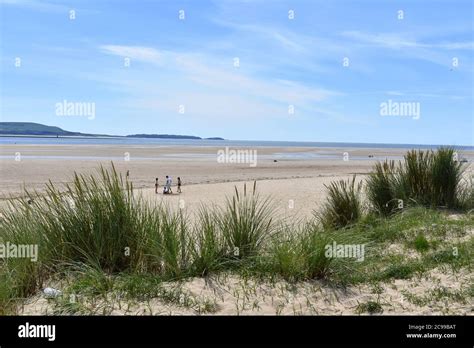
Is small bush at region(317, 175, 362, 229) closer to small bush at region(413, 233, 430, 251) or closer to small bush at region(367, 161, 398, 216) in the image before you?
small bush at region(367, 161, 398, 216)

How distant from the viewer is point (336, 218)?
8.24 m

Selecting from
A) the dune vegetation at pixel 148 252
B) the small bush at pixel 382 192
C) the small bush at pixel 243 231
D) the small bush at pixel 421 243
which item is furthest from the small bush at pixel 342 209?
the small bush at pixel 243 231

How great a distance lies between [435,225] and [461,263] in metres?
1.74

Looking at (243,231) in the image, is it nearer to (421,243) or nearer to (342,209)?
(421,243)

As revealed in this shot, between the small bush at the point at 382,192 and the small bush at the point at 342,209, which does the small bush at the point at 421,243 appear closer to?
the small bush at the point at 342,209

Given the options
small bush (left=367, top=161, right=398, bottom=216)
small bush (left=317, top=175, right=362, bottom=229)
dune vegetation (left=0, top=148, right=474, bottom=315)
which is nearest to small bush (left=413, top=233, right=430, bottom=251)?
dune vegetation (left=0, top=148, right=474, bottom=315)

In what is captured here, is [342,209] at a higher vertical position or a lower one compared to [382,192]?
lower

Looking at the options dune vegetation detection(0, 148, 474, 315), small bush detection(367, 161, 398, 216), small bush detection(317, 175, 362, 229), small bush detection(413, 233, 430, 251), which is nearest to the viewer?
dune vegetation detection(0, 148, 474, 315)

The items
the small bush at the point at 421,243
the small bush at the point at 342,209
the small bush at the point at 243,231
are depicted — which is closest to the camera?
the small bush at the point at 243,231

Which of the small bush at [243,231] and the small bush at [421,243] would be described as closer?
the small bush at [243,231]

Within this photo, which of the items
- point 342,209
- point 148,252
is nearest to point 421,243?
point 342,209

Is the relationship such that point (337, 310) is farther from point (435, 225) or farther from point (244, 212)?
point (435, 225)

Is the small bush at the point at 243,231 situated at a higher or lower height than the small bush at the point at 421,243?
higher

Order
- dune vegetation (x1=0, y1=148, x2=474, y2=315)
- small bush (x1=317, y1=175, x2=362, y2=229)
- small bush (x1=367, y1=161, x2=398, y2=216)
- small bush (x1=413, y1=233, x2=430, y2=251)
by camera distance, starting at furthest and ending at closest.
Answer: small bush (x1=367, y1=161, x2=398, y2=216), small bush (x1=317, y1=175, x2=362, y2=229), small bush (x1=413, y1=233, x2=430, y2=251), dune vegetation (x1=0, y1=148, x2=474, y2=315)
